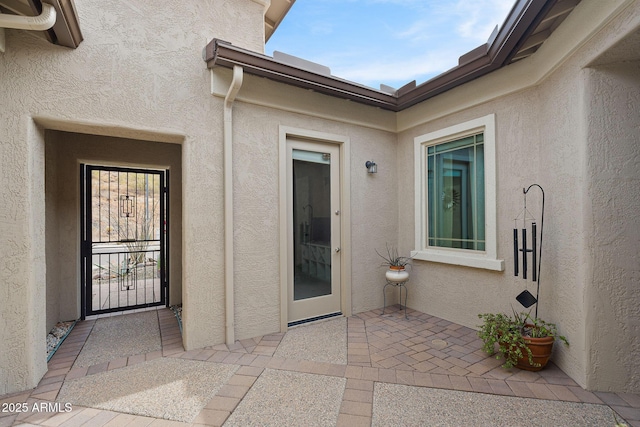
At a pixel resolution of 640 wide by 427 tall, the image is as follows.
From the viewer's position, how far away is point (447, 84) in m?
4.35

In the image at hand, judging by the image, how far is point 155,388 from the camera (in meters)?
2.96

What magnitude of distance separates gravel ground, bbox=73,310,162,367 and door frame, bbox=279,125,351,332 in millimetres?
1802

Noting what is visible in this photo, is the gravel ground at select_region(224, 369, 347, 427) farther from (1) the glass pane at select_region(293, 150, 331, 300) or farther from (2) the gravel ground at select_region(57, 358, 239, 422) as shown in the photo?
(1) the glass pane at select_region(293, 150, 331, 300)

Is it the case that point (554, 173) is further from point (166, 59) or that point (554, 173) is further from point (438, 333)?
point (166, 59)

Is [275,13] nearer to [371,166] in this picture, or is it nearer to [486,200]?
[371,166]

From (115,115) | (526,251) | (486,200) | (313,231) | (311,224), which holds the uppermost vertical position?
(115,115)

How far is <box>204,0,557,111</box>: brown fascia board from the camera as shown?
2.89m

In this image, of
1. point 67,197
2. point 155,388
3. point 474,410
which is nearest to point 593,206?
point 474,410

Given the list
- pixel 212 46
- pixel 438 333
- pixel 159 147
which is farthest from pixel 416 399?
pixel 159 147

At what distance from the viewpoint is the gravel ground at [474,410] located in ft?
8.05

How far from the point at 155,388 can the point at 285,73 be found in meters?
3.92

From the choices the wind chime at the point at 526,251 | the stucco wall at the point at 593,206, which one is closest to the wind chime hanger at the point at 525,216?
Answer: the wind chime at the point at 526,251

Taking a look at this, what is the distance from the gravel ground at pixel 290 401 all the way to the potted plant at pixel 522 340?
5.82 feet

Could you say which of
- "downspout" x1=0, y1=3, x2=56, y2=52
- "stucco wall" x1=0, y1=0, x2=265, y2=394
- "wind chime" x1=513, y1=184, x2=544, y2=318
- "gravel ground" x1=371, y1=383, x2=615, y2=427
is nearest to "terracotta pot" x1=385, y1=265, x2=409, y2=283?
"wind chime" x1=513, y1=184, x2=544, y2=318
